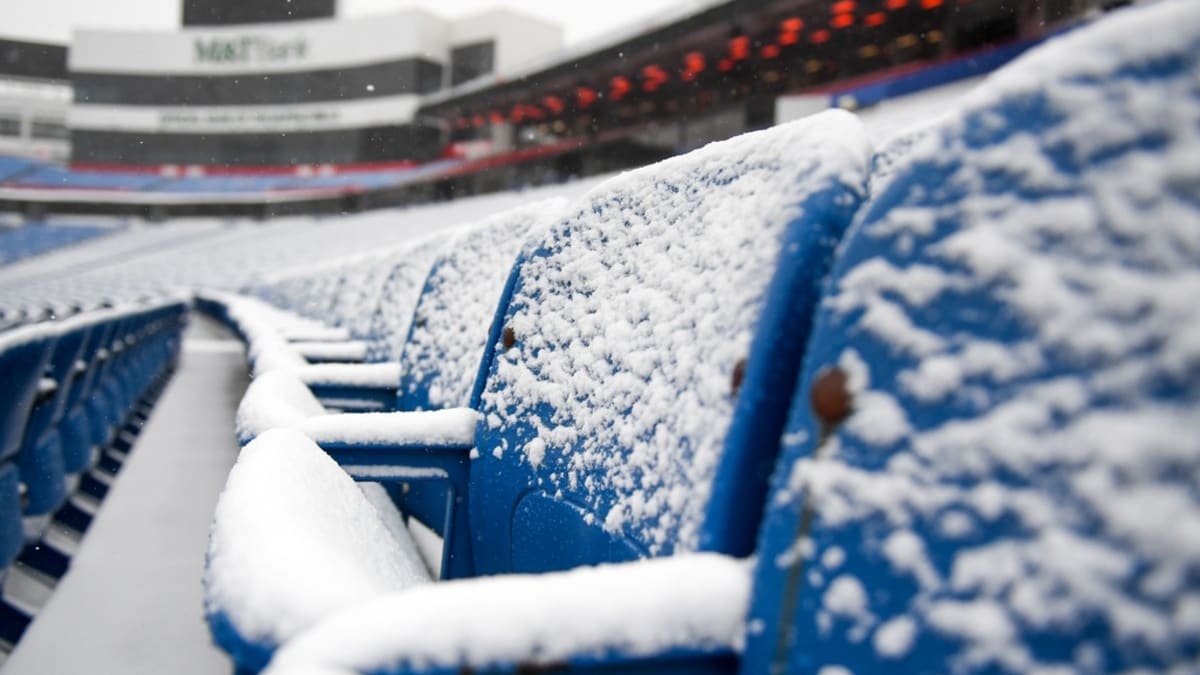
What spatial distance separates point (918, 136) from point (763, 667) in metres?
0.36

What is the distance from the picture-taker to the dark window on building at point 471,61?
833 inches

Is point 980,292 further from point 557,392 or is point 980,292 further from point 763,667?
point 557,392

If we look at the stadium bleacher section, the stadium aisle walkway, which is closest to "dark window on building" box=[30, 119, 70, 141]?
the stadium aisle walkway

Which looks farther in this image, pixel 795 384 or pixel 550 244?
pixel 550 244

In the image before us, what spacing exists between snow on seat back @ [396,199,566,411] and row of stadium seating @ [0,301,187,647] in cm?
65

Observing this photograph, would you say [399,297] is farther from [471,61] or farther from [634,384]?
[471,61]

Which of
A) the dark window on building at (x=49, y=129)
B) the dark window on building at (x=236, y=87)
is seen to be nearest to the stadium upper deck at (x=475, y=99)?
the dark window on building at (x=236, y=87)

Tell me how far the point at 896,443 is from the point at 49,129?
116 ft

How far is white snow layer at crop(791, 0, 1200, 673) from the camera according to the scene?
0.83 feet

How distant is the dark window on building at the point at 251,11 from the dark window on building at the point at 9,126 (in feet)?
27.8

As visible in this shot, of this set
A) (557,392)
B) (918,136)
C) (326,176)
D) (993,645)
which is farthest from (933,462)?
(326,176)

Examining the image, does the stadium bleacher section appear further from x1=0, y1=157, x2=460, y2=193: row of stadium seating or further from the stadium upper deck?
x1=0, y1=157, x2=460, y2=193: row of stadium seating

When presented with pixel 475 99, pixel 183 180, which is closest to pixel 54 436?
pixel 475 99

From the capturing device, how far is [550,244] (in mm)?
814
